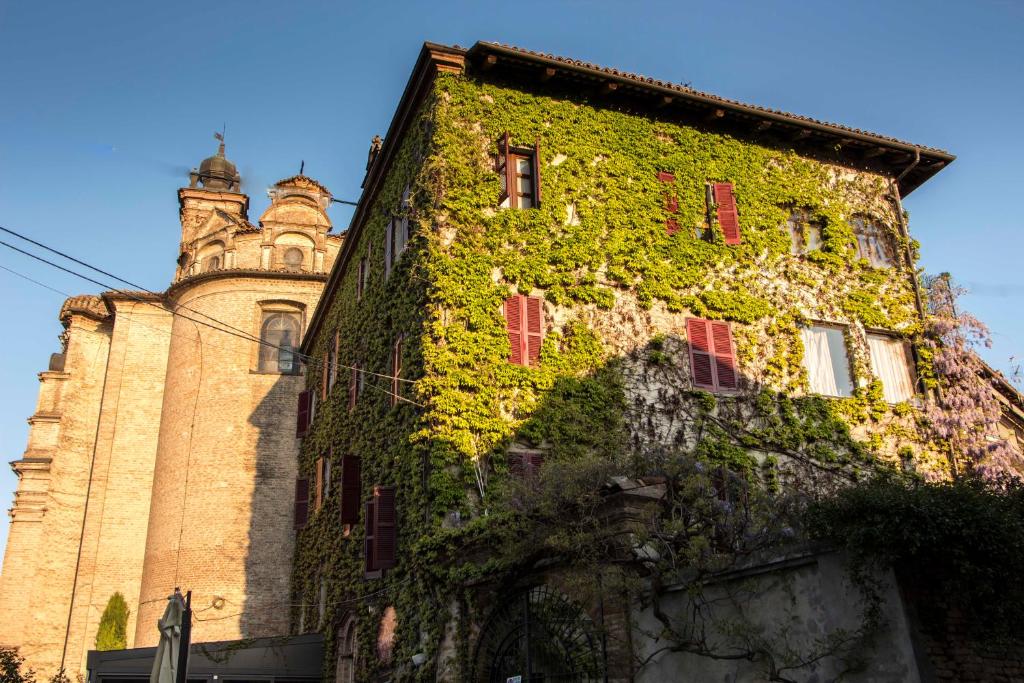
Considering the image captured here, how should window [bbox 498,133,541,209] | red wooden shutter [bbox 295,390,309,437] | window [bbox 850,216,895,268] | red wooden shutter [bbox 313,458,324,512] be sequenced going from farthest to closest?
red wooden shutter [bbox 295,390,309,437]
red wooden shutter [bbox 313,458,324,512]
window [bbox 850,216,895,268]
window [bbox 498,133,541,209]

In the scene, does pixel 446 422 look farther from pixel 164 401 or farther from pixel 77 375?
pixel 77 375

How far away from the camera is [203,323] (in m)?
29.4

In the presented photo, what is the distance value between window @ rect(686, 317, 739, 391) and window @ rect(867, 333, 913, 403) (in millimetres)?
3258

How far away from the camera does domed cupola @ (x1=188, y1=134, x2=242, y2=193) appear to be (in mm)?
48156

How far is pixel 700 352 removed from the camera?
56.9 feet

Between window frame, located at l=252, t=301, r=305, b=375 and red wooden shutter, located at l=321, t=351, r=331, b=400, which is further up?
window frame, located at l=252, t=301, r=305, b=375

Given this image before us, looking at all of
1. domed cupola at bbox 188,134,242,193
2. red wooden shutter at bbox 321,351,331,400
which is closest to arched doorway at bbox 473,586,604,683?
red wooden shutter at bbox 321,351,331,400

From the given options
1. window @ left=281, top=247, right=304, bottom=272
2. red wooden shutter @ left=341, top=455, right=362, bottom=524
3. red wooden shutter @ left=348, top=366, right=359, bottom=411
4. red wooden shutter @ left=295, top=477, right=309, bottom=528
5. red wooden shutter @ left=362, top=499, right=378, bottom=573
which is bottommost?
red wooden shutter @ left=362, top=499, right=378, bottom=573

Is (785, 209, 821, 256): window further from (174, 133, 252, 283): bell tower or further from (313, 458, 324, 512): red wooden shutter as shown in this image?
(174, 133, 252, 283): bell tower

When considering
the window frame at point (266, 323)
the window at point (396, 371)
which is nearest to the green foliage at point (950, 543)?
the window at point (396, 371)

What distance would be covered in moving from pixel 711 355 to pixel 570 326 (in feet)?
9.08

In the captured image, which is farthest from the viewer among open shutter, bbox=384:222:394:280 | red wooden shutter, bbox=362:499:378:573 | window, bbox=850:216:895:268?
window, bbox=850:216:895:268

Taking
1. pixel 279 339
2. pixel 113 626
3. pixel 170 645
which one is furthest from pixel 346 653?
pixel 279 339

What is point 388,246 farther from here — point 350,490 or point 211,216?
point 211,216
